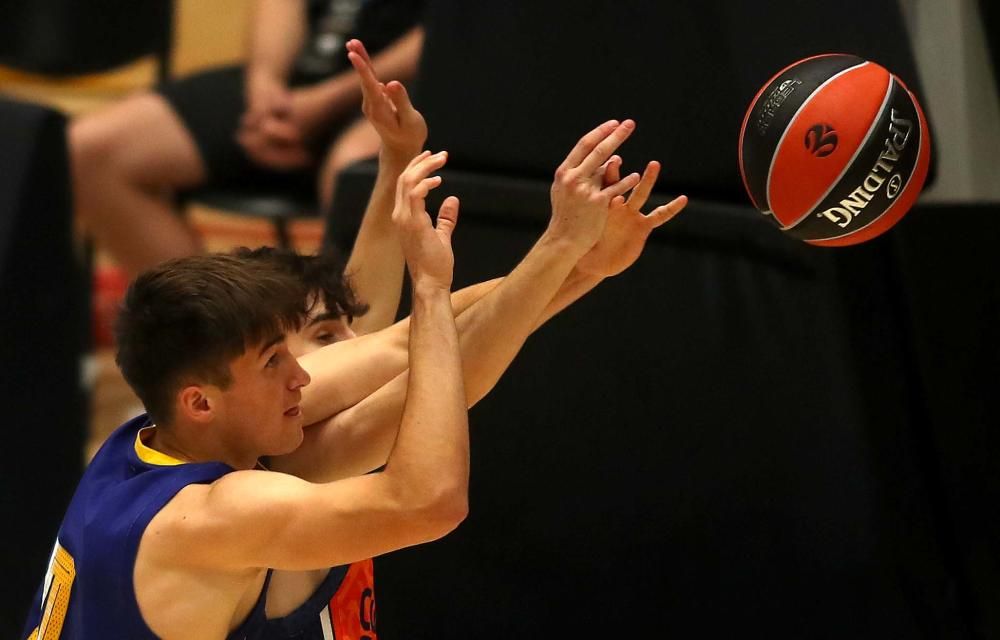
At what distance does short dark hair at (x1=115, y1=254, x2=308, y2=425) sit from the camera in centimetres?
182

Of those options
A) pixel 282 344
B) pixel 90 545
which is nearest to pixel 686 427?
pixel 282 344

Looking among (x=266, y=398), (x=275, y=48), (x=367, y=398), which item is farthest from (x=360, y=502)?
(x=275, y=48)

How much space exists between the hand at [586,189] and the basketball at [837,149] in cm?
28

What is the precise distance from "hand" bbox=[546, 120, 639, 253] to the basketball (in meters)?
0.28

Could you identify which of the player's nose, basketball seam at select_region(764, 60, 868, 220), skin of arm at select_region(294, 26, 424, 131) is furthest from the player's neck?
skin of arm at select_region(294, 26, 424, 131)

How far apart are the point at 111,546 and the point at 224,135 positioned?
111 inches

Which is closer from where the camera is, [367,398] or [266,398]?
[266,398]

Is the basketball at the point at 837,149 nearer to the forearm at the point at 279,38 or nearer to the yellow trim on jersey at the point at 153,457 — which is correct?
the yellow trim on jersey at the point at 153,457

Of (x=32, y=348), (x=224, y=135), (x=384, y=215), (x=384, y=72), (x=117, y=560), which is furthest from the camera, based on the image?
(x=224, y=135)

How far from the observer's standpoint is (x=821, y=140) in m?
2.08

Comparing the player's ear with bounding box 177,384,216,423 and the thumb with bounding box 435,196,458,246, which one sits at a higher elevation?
the thumb with bounding box 435,196,458,246

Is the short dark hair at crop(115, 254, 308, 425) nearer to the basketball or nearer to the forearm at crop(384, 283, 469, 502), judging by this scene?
the forearm at crop(384, 283, 469, 502)

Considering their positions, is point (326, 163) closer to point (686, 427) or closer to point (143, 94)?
point (143, 94)

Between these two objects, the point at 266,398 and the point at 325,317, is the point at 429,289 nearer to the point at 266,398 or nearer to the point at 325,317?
the point at 266,398
